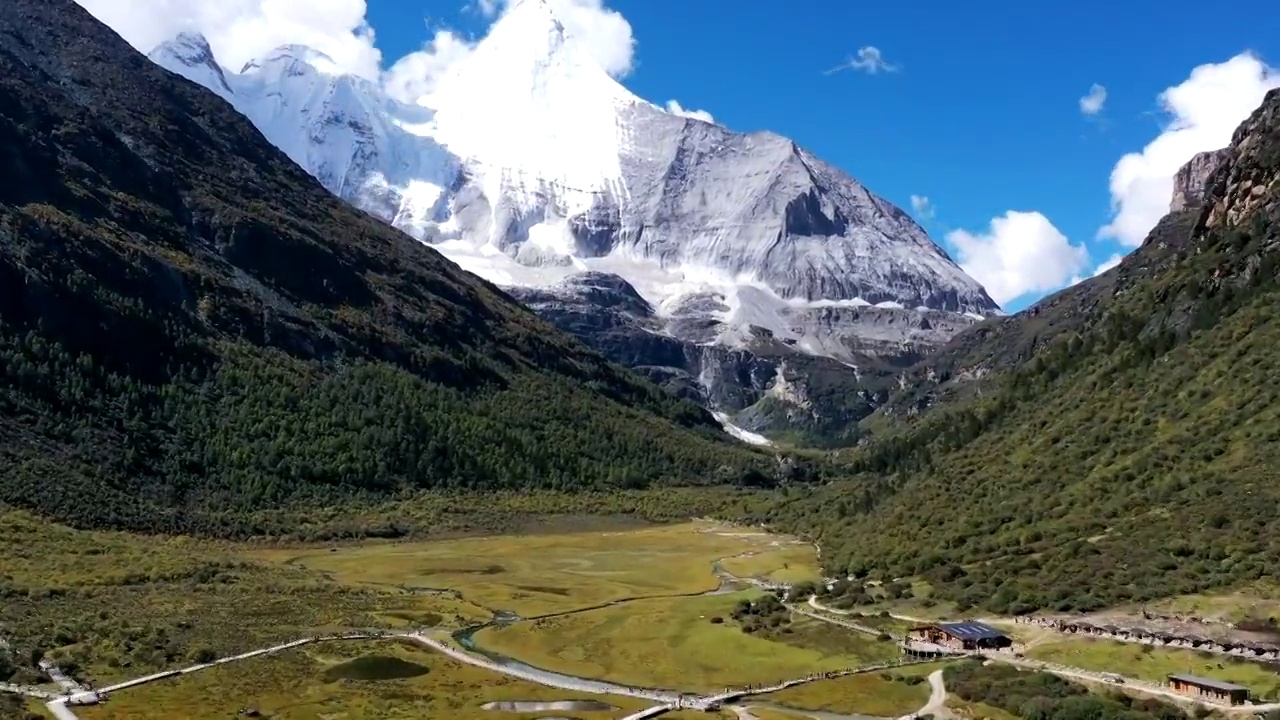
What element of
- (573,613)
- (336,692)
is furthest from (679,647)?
(336,692)

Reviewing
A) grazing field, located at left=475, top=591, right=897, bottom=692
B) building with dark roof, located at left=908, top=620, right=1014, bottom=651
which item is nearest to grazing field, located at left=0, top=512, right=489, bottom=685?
grazing field, located at left=475, top=591, right=897, bottom=692

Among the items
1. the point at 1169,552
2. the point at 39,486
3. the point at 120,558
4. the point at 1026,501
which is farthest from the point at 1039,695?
the point at 39,486

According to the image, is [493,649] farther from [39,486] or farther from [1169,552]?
[39,486]

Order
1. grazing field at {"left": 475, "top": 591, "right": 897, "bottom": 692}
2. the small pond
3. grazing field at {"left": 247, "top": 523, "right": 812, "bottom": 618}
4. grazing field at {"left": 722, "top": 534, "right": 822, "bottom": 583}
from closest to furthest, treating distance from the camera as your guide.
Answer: the small pond < grazing field at {"left": 475, "top": 591, "right": 897, "bottom": 692} < grazing field at {"left": 247, "top": 523, "right": 812, "bottom": 618} < grazing field at {"left": 722, "top": 534, "right": 822, "bottom": 583}

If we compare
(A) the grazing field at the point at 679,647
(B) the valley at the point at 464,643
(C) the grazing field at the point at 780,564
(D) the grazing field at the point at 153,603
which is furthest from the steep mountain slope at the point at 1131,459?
(D) the grazing field at the point at 153,603

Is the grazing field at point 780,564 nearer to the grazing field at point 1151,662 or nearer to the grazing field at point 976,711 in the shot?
the grazing field at point 1151,662

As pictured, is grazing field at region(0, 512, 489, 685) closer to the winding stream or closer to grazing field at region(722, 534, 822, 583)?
the winding stream
